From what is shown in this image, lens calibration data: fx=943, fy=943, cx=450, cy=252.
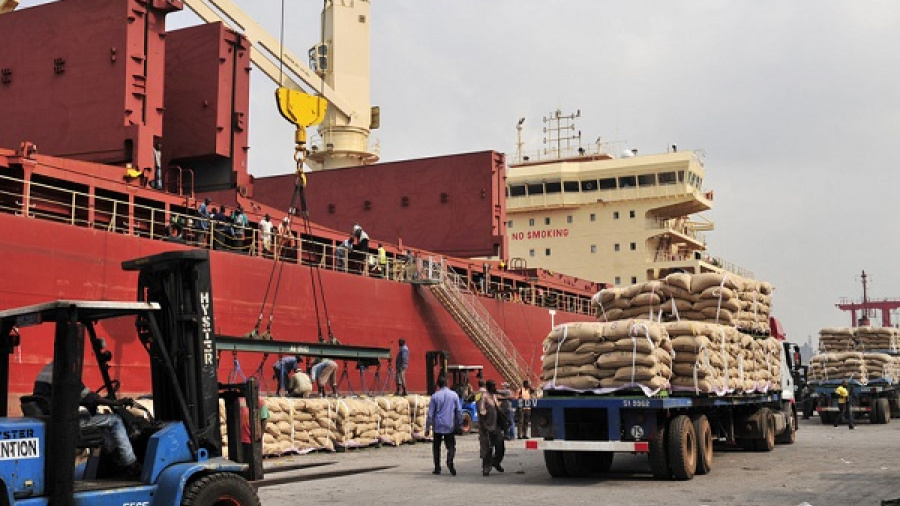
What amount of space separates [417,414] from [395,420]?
984mm

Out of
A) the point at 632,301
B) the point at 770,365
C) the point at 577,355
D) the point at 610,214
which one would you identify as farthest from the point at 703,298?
the point at 610,214

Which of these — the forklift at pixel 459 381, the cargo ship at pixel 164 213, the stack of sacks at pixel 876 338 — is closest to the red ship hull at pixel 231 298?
the cargo ship at pixel 164 213

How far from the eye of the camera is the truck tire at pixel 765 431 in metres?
17.7

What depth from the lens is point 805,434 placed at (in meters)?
23.8

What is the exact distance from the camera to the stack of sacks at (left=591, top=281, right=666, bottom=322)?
15438mm

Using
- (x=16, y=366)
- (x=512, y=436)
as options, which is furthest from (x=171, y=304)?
(x=512, y=436)

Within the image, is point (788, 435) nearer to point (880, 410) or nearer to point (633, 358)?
point (633, 358)

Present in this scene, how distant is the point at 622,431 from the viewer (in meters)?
13.0

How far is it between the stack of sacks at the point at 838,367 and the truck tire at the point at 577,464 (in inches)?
685

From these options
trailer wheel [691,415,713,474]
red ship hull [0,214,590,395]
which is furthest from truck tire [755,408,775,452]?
red ship hull [0,214,590,395]

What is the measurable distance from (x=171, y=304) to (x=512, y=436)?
1638 centimetres

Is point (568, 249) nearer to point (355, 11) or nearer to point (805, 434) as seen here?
point (355, 11)

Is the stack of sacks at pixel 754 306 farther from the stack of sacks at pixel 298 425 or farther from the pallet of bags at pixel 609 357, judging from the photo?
the stack of sacks at pixel 298 425

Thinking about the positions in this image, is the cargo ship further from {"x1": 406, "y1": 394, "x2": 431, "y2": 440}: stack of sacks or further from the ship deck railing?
{"x1": 406, "y1": 394, "x2": 431, "y2": 440}: stack of sacks
